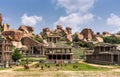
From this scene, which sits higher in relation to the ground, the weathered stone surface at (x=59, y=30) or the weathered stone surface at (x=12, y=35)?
the weathered stone surface at (x=59, y=30)

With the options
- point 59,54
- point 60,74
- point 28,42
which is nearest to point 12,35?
point 28,42

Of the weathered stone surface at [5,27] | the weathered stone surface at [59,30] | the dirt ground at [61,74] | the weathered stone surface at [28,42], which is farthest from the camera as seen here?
the weathered stone surface at [59,30]

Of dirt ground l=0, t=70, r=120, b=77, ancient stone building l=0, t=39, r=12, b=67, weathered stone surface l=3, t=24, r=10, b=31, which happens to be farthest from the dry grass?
weathered stone surface l=3, t=24, r=10, b=31

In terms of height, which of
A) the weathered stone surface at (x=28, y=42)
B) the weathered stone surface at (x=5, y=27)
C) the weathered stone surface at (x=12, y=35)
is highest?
the weathered stone surface at (x=5, y=27)

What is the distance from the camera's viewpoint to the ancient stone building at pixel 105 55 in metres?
84.9

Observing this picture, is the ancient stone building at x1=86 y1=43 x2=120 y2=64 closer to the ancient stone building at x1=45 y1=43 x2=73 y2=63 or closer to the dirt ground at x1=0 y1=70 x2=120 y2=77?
the ancient stone building at x1=45 y1=43 x2=73 y2=63

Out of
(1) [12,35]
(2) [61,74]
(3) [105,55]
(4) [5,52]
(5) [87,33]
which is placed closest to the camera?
(2) [61,74]

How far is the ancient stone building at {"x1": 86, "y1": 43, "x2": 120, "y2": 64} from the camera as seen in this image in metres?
84.9

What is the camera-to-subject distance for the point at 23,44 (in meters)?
133

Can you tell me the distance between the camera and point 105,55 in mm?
88750

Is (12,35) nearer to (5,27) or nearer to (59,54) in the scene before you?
(5,27)

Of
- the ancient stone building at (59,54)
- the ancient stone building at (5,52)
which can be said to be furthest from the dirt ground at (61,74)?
the ancient stone building at (59,54)

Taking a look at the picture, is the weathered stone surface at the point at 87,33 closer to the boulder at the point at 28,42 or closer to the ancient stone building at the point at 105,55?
the boulder at the point at 28,42

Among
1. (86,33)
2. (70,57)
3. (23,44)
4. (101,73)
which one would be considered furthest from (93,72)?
(86,33)
